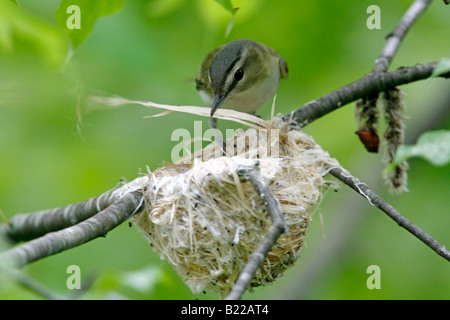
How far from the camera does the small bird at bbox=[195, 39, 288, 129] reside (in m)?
4.44

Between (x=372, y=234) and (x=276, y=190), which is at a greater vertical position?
(x=372, y=234)

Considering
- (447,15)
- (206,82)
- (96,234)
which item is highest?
(447,15)

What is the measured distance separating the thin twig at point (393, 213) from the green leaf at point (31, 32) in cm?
205

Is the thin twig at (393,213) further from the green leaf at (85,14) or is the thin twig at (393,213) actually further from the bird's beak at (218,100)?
the green leaf at (85,14)

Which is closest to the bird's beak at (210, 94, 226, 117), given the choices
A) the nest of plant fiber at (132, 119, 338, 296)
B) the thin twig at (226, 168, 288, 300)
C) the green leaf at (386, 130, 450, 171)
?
the nest of plant fiber at (132, 119, 338, 296)

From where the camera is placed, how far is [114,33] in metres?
5.50

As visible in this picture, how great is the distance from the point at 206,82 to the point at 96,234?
2.78 m

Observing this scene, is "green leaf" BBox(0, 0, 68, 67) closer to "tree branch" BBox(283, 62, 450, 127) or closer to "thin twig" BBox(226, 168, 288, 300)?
"thin twig" BBox(226, 168, 288, 300)

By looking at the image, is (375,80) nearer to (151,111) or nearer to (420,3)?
(420,3)

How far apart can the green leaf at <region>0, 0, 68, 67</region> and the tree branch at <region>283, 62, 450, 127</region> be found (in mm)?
1837

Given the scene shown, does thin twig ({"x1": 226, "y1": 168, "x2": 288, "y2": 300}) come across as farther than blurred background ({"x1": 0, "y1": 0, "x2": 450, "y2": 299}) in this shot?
No

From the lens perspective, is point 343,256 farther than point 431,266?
Yes
